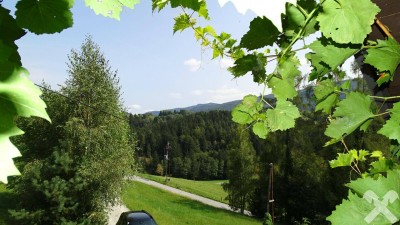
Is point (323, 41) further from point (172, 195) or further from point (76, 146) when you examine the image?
point (172, 195)

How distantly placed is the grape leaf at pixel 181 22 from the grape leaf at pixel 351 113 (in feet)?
2.62

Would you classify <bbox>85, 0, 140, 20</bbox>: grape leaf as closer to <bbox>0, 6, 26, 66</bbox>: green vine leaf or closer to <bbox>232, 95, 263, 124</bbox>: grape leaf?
<bbox>0, 6, 26, 66</bbox>: green vine leaf

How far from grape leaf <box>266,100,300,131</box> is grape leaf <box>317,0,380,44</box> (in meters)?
0.57

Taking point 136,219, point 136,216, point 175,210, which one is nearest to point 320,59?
point 136,219

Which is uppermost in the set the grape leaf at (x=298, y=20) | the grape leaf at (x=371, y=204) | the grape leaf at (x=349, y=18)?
the grape leaf at (x=298, y=20)

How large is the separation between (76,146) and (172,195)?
31.3 m

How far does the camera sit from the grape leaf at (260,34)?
1.16m

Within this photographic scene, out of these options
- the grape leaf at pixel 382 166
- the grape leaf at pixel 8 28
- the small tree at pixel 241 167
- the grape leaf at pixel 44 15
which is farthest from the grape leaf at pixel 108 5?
the small tree at pixel 241 167

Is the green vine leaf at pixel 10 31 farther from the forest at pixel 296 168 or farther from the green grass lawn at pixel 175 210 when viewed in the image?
the green grass lawn at pixel 175 210

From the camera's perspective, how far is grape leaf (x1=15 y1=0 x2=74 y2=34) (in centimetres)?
87

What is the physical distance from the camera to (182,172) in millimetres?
100875

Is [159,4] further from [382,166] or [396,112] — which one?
[382,166]

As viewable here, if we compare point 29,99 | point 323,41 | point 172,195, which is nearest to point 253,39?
point 323,41

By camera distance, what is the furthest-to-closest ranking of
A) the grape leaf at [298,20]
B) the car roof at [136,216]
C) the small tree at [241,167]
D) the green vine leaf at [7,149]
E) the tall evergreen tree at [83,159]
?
the small tree at [241,167] → the tall evergreen tree at [83,159] → the car roof at [136,216] → the grape leaf at [298,20] → the green vine leaf at [7,149]
